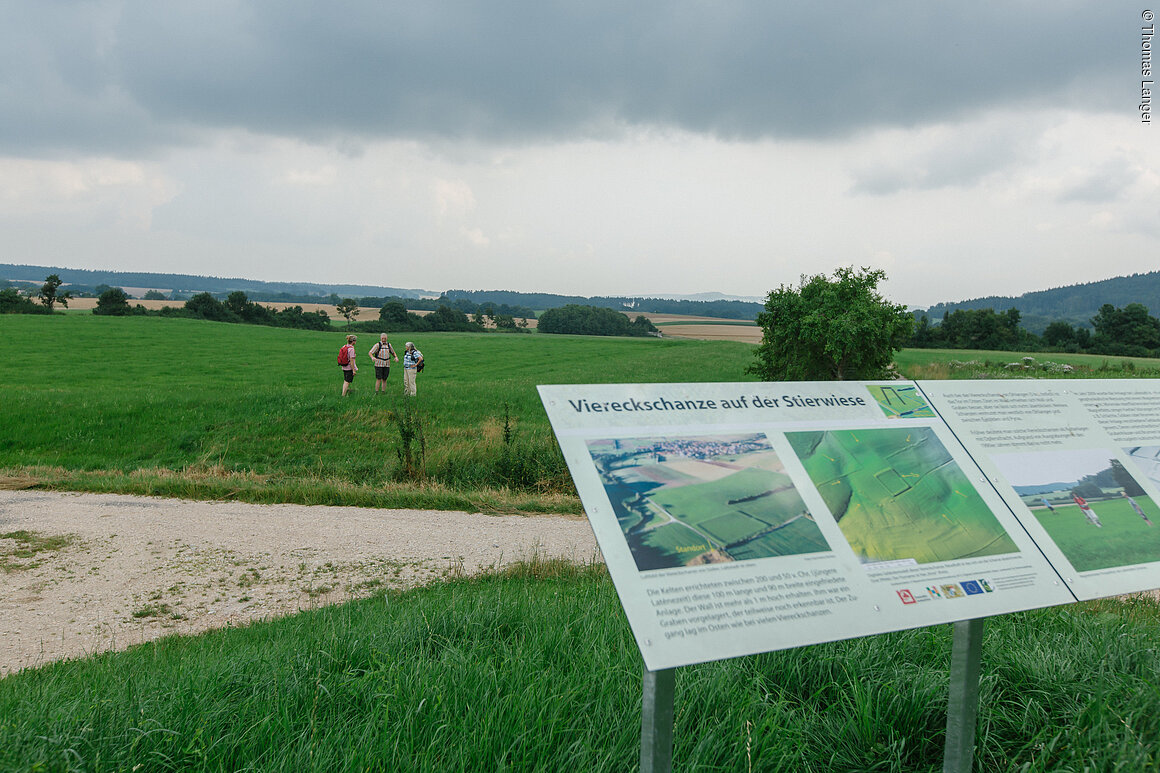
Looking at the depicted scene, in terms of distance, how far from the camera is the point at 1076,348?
8800 centimetres

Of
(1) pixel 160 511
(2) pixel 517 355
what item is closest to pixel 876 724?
(1) pixel 160 511

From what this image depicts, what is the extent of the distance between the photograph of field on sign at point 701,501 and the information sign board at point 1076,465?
1132 mm

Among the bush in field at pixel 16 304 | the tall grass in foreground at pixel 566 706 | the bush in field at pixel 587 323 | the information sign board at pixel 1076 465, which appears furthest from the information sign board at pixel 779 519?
the bush in field at pixel 587 323

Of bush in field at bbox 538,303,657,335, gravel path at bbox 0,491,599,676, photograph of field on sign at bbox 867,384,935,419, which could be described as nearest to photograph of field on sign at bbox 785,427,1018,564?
photograph of field on sign at bbox 867,384,935,419

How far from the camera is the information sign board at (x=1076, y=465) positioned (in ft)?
9.32

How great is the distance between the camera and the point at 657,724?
2.13 m

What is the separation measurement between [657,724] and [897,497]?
1.27m

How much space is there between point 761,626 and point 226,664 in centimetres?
295

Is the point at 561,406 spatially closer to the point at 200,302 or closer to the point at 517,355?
the point at 517,355

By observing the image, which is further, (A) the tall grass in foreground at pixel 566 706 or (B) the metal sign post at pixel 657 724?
(A) the tall grass in foreground at pixel 566 706

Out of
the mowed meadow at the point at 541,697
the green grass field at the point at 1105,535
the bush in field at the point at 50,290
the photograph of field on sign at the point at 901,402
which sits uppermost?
the bush in field at the point at 50,290

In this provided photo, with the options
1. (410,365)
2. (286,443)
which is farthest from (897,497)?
(410,365)

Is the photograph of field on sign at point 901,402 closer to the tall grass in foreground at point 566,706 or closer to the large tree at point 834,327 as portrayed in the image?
the tall grass in foreground at point 566,706

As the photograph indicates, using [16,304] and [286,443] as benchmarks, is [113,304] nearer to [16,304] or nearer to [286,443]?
[16,304]
